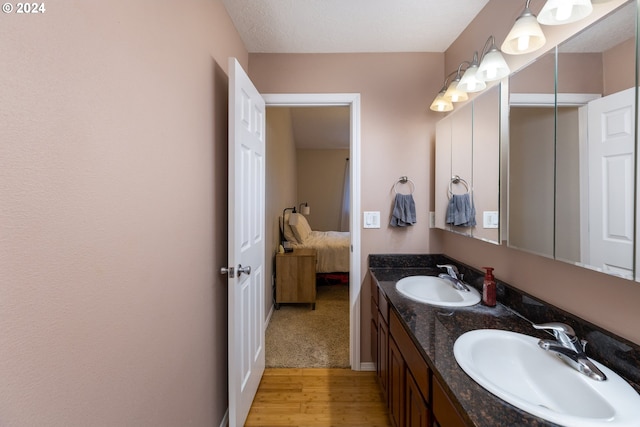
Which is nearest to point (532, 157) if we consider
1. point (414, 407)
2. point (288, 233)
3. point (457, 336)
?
point (457, 336)

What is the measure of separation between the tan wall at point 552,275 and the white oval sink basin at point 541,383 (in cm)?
17

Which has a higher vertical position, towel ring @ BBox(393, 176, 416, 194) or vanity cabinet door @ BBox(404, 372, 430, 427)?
towel ring @ BBox(393, 176, 416, 194)

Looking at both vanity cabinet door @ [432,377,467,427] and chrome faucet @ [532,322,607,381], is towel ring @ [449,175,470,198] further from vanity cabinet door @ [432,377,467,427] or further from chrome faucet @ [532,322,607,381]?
vanity cabinet door @ [432,377,467,427]

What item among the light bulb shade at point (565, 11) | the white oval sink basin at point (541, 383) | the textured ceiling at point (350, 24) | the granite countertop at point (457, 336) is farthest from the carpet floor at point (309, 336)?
the textured ceiling at point (350, 24)

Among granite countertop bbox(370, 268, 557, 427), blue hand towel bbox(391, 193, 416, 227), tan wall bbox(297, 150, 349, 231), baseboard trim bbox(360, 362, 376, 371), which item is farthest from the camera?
tan wall bbox(297, 150, 349, 231)

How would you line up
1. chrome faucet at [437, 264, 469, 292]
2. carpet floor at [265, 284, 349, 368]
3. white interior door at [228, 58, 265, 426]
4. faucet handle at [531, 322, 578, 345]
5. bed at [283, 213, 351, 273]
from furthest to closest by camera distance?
bed at [283, 213, 351, 273]
carpet floor at [265, 284, 349, 368]
chrome faucet at [437, 264, 469, 292]
white interior door at [228, 58, 265, 426]
faucet handle at [531, 322, 578, 345]

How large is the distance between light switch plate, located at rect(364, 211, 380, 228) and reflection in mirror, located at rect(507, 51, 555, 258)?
2.91 feet

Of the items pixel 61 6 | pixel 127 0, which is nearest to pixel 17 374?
pixel 61 6

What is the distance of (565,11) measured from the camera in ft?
2.94

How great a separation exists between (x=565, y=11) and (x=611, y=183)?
0.63 m

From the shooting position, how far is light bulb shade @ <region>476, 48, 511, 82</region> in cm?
123

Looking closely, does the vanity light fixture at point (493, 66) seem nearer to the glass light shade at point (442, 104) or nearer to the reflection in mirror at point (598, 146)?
the reflection in mirror at point (598, 146)

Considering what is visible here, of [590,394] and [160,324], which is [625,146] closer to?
[590,394]

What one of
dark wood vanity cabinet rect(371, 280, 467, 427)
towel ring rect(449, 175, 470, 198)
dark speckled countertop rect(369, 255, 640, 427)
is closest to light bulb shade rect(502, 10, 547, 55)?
towel ring rect(449, 175, 470, 198)
